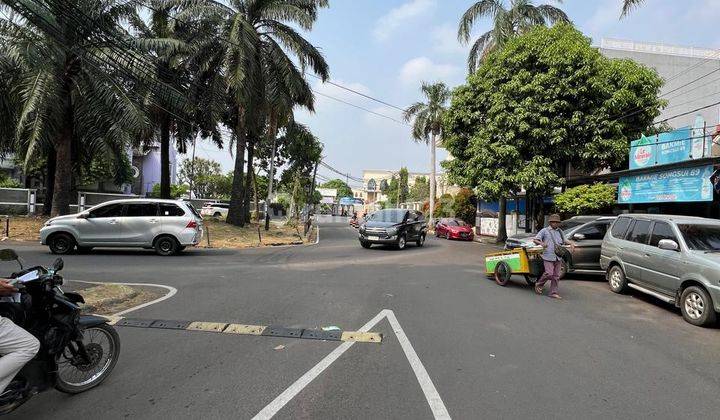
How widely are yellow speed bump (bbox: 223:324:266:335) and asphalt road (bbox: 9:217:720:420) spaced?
207mm

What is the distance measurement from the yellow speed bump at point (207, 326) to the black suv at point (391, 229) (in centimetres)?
1358

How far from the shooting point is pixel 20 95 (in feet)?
61.7

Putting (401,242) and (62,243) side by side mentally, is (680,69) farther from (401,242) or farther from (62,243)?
(62,243)

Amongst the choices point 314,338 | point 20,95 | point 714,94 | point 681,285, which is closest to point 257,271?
point 314,338

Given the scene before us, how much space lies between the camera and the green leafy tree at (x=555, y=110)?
19984 mm

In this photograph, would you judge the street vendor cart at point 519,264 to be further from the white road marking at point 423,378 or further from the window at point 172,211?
the window at point 172,211

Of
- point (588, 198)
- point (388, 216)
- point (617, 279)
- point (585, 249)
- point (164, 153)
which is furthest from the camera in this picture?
point (164, 153)

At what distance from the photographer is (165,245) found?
14961mm

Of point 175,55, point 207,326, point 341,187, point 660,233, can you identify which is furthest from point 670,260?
point 341,187

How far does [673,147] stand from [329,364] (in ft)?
55.3

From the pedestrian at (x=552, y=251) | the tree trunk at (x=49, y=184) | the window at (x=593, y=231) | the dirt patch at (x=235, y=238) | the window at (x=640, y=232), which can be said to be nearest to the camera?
the pedestrian at (x=552, y=251)

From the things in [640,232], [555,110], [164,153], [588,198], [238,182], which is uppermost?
[555,110]

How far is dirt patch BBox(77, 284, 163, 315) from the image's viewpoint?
7310mm

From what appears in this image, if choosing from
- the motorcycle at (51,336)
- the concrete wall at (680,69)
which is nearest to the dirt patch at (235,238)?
the motorcycle at (51,336)
